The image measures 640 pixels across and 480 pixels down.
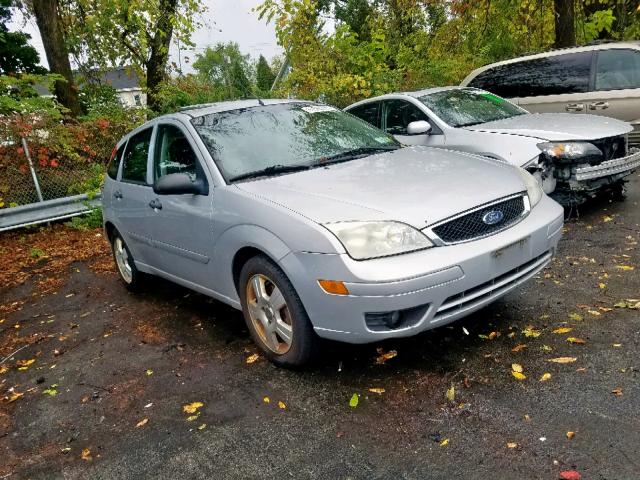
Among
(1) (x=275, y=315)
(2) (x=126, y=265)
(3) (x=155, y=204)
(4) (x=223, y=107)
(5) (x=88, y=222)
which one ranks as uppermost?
(4) (x=223, y=107)

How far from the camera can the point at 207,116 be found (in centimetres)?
435

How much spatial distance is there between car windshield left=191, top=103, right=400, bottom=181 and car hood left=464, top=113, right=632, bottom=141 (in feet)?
7.30

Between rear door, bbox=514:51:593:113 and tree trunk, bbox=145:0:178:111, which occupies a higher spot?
tree trunk, bbox=145:0:178:111

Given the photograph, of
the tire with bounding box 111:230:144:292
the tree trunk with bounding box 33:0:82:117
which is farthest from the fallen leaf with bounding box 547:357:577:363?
the tree trunk with bounding box 33:0:82:117

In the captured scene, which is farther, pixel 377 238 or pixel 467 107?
pixel 467 107

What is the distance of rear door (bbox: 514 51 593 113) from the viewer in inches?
318

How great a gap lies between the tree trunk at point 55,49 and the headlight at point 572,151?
10.2 metres

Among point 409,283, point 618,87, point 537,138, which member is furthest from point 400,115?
point 409,283

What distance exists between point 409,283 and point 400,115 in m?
4.81

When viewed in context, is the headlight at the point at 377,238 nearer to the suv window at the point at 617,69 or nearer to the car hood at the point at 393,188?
the car hood at the point at 393,188

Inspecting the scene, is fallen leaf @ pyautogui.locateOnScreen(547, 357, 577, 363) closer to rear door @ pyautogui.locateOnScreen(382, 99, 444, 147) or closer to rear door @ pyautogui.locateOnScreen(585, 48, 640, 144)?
rear door @ pyautogui.locateOnScreen(382, 99, 444, 147)

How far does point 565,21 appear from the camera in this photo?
11703mm

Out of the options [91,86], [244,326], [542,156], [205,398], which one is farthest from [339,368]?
[91,86]

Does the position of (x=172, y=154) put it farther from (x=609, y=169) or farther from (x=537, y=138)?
(x=609, y=169)
